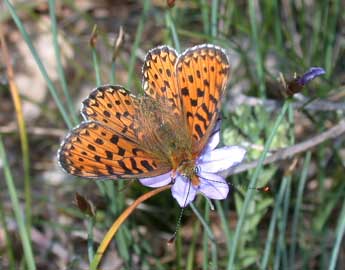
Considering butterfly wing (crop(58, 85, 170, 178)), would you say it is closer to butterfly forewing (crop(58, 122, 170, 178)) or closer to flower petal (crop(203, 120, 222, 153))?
butterfly forewing (crop(58, 122, 170, 178))

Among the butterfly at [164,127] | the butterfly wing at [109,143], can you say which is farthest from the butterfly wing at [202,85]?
the butterfly wing at [109,143]

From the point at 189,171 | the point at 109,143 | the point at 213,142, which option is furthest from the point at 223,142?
the point at 109,143

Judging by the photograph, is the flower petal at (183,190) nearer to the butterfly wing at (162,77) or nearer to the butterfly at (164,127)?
the butterfly at (164,127)

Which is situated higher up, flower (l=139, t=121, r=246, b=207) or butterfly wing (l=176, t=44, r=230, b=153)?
butterfly wing (l=176, t=44, r=230, b=153)

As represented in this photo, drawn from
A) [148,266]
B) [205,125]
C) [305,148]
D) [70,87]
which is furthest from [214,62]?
[70,87]

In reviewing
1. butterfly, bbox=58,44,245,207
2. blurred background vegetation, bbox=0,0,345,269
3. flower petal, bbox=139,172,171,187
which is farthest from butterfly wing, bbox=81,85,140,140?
blurred background vegetation, bbox=0,0,345,269

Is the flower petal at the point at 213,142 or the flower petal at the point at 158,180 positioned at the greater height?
the flower petal at the point at 213,142
